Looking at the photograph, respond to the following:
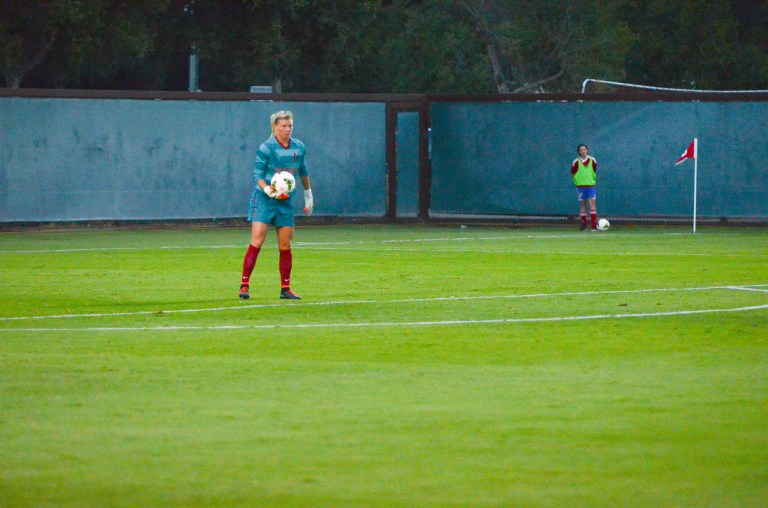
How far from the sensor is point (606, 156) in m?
34.8

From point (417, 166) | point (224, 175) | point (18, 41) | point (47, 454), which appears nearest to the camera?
point (47, 454)

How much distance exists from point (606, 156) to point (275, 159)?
19491 millimetres

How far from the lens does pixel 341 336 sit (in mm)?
→ 12586

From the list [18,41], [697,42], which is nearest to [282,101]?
[18,41]

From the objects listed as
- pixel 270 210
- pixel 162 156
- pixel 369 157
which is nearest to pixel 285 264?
pixel 270 210

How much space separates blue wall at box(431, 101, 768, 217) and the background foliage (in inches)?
537

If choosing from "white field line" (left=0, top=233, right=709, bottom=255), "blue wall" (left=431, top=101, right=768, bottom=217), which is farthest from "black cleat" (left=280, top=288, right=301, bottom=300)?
"blue wall" (left=431, top=101, right=768, bottom=217)

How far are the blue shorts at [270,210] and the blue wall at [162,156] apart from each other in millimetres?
16106

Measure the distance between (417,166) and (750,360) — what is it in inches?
1009

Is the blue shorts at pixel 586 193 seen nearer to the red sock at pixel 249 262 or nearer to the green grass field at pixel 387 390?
the green grass field at pixel 387 390

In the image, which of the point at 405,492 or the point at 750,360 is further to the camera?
the point at 750,360

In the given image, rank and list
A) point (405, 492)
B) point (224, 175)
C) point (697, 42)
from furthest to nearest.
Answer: point (697, 42), point (224, 175), point (405, 492)

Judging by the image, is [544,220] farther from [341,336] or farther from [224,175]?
[341,336]

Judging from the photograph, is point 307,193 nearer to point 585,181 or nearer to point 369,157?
point 585,181
